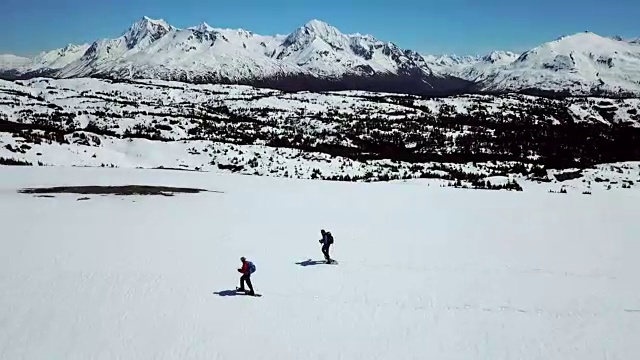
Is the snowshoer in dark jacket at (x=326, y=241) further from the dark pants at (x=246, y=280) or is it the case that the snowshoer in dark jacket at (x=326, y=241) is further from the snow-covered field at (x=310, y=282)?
the dark pants at (x=246, y=280)

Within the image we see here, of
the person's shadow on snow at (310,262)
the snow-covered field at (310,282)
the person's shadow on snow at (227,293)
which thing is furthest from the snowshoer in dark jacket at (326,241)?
the person's shadow on snow at (227,293)

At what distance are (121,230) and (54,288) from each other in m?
6.98

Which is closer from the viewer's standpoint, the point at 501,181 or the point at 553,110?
the point at 501,181

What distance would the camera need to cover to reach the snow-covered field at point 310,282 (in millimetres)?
11789

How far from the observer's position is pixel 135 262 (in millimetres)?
16906

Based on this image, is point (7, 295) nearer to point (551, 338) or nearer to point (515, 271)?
point (551, 338)

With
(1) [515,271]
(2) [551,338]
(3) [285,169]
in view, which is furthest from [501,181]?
(2) [551,338]

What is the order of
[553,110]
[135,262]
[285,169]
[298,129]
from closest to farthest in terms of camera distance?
[135,262] < [285,169] < [298,129] < [553,110]

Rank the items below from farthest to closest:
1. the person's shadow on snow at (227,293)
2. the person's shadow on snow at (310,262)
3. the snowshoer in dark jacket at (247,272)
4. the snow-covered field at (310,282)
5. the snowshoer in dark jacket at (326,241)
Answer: the person's shadow on snow at (310,262)
the snowshoer in dark jacket at (326,241)
the person's shadow on snow at (227,293)
the snowshoer in dark jacket at (247,272)
the snow-covered field at (310,282)

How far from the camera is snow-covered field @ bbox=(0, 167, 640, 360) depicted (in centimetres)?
1179

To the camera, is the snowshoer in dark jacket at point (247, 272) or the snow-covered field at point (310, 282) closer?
the snow-covered field at point (310, 282)

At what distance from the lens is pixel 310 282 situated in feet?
51.1

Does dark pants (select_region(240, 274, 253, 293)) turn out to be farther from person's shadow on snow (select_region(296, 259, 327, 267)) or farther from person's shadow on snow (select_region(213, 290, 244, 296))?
person's shadow on snow (select_region(296, 259, 327, 267))

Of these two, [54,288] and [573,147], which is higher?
[573,147]
